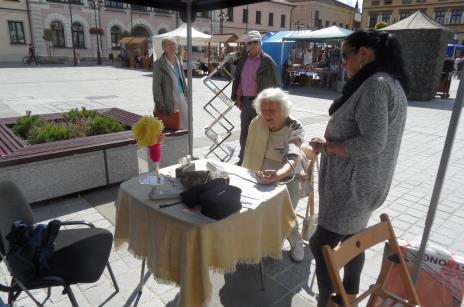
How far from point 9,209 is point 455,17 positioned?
211ft

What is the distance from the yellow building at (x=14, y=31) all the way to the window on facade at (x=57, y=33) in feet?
7.04

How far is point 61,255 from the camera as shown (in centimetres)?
220

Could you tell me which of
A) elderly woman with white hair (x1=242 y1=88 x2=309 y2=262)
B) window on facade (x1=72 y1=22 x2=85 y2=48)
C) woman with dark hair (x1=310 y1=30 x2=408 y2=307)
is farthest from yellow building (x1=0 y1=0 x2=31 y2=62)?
woman with dark hair (x1=310 y1=30 x2=408 y2=307)

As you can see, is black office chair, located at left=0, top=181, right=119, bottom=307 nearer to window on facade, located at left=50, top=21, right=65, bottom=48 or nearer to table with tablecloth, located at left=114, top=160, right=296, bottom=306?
table with tablecloth, located at left=114, top=160, right=296, bottom=306

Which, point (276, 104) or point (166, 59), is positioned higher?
point (166, 59)

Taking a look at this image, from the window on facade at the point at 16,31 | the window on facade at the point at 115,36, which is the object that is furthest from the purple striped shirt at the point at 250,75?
the window on facade at the point at 115,36

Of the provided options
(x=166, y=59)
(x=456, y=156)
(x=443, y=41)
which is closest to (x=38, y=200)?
(x=166, y=59)

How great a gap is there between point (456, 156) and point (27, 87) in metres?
15.2

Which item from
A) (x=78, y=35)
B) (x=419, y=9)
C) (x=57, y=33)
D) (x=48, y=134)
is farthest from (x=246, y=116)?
(x=419, y=9)

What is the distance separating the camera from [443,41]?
12266 mm

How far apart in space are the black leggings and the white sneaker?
34.0 inches

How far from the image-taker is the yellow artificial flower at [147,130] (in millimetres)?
2090

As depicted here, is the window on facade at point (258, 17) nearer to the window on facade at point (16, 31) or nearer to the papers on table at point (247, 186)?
the window on facade at point (16, 31)

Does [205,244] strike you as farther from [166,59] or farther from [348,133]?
[166,59]
